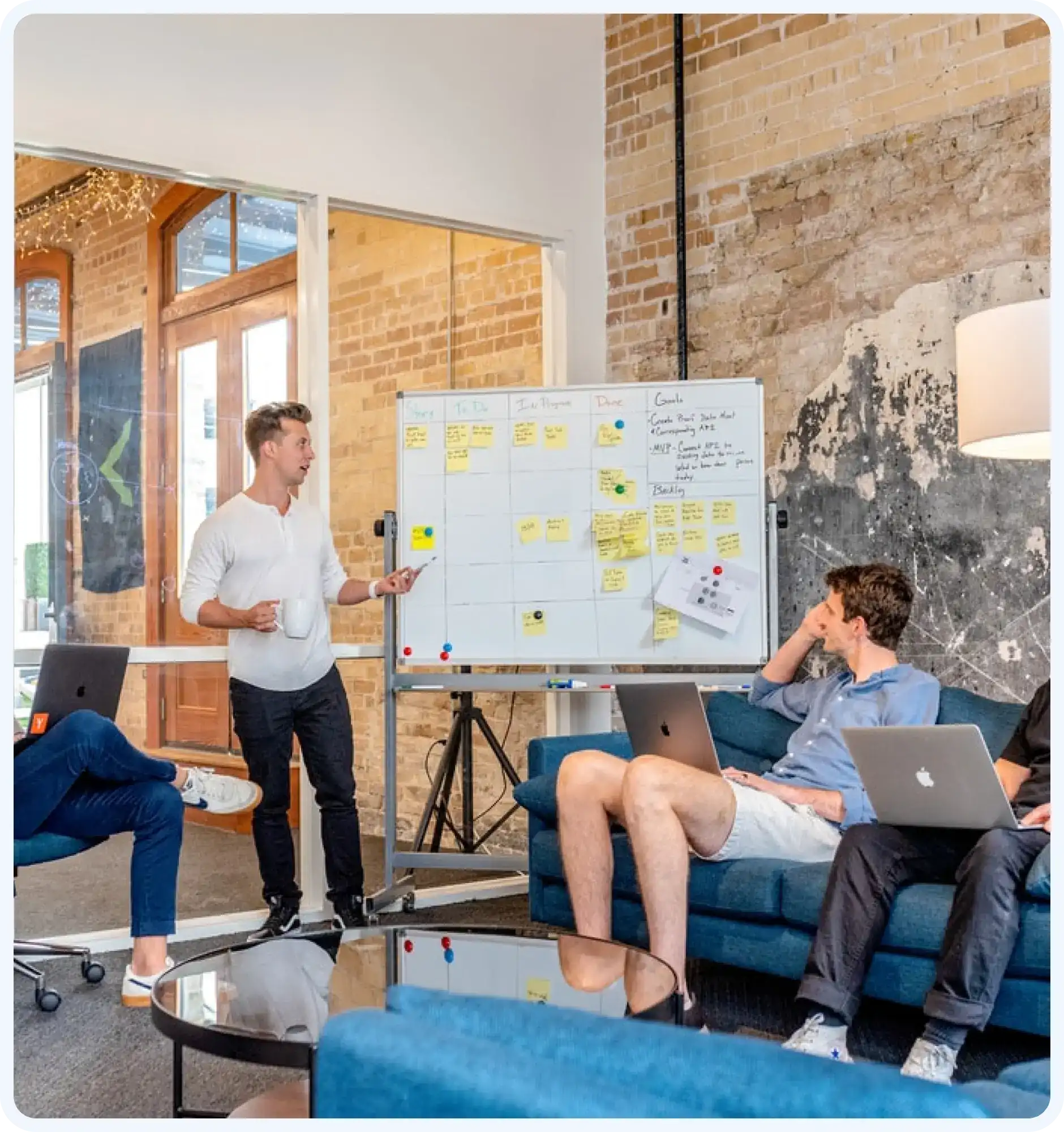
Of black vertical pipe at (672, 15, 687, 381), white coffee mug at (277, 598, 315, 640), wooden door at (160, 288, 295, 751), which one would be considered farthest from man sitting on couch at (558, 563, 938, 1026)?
black vertical pipe at (672, 15, 687, 381)

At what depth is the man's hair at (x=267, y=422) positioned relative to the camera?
4.52 meters

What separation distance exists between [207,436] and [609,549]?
1.49 m

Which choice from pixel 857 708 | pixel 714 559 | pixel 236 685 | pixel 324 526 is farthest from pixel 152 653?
pixel 857 708

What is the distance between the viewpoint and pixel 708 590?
4.68 meters

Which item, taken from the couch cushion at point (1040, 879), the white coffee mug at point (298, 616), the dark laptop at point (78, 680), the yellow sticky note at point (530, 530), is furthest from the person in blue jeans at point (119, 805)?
A: the couch cushion at point (1040, 879)

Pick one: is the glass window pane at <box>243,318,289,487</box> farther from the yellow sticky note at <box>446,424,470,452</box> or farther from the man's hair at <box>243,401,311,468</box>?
the yellow sticky note at <box>446,424,470,452</box>

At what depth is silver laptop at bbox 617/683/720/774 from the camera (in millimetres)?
3537

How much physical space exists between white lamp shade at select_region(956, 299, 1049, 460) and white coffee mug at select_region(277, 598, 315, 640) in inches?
78.3

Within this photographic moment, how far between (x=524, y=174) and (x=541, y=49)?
1.76ft

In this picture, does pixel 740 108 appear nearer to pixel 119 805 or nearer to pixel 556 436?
pixel 556 436

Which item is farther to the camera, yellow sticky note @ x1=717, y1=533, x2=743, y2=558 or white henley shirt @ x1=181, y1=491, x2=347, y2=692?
yellow sticky note @ x1=717, y1=533, x2=743, y2=558

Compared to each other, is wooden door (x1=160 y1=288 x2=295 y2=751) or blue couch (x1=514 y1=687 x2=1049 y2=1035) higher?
wooden door (x1=160 y1=288 x2=295 y2=751)

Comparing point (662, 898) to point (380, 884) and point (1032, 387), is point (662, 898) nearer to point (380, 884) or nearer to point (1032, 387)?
point (1032, 387)

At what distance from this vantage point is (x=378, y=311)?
5.43 metres
